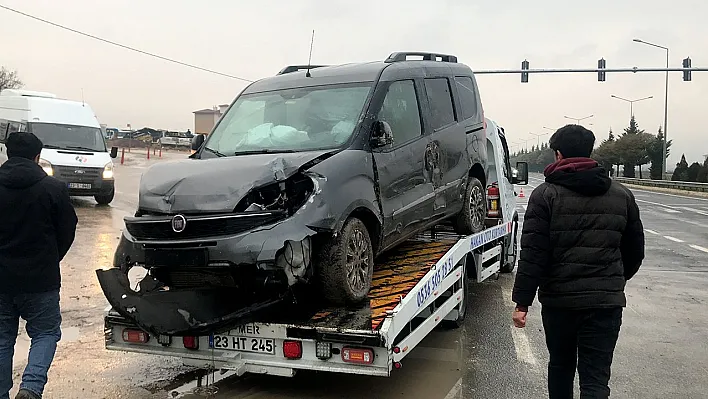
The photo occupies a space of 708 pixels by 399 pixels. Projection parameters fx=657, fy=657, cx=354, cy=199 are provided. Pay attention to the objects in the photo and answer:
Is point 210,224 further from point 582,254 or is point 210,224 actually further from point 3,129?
point 3,129

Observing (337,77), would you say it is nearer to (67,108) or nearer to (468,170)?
(468,170)

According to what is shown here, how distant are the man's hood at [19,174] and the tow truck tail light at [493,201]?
6228mm

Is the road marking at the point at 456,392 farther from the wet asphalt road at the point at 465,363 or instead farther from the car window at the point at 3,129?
the car window at the point at 3,129

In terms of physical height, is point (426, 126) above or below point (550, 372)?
above

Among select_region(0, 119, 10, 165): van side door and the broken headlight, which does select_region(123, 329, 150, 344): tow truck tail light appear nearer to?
the broken headlight

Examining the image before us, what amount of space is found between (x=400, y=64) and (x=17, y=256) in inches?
149

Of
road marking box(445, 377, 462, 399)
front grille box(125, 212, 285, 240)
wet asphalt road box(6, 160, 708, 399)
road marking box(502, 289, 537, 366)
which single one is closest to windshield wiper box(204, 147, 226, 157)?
front grille box(125, 212, 285, 240)

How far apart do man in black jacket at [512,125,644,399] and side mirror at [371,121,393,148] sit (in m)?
1.76

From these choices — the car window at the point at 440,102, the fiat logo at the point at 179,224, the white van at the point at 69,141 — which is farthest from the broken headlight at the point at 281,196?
the white van at the point at 69,141

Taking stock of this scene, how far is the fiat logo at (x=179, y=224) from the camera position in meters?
4.41

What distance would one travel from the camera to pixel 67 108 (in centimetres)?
1747

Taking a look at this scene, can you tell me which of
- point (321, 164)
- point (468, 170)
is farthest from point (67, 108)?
point (321, 164)

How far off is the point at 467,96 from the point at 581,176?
4.30 m

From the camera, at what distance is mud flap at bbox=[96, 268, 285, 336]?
436cm
